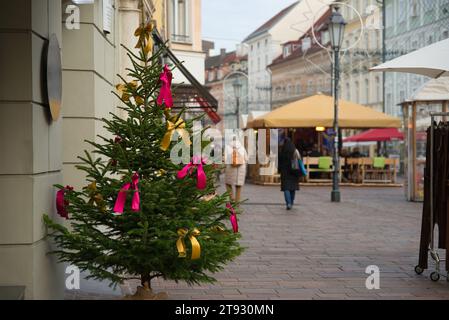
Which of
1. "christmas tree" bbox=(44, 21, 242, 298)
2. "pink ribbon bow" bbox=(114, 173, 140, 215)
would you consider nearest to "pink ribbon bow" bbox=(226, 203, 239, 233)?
"christmas tree" bbox=(44, 21, 242, 298)

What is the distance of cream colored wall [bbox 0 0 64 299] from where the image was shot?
19.3 ft

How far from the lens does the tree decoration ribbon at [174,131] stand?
20.5 ft

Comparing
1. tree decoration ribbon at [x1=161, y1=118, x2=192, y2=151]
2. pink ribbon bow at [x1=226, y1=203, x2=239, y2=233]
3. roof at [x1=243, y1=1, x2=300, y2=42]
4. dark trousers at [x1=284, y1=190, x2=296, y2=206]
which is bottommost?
dark trousers at [x1=284, y1=190, x2=296, y2=206]

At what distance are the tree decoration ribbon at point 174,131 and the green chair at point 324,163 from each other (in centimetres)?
2484

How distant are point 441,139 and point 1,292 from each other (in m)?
4.75

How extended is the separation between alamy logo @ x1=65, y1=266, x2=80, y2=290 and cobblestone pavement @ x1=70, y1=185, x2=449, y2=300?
58 centimetres

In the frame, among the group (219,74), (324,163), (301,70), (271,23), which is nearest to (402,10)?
(324,163)

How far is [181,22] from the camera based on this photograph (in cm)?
3241

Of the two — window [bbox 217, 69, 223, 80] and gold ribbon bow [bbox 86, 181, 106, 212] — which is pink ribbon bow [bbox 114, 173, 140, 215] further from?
window [bbox 217, 69, 223, 80]

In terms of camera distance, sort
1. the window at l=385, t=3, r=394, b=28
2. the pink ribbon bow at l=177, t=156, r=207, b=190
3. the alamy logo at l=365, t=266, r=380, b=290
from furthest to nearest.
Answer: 1. the window at l=385, t=3, r=394, b=28
2. the alamy logo at l=365, t=266, r=380, b=290
3. the pink ribbon bow at l=177, t=156, r=207, b=190

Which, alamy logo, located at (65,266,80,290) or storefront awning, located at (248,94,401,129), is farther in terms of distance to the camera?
storefront awning, located at (248,94,401,129)

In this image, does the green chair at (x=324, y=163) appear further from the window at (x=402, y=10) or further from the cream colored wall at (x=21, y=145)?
the cream colored wall at (x=21, y=145)

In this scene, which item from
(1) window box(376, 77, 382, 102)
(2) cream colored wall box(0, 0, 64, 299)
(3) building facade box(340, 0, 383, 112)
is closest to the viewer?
(2) cream colored wall box(0, 0, 64, 299)

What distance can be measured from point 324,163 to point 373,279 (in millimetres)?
23028
